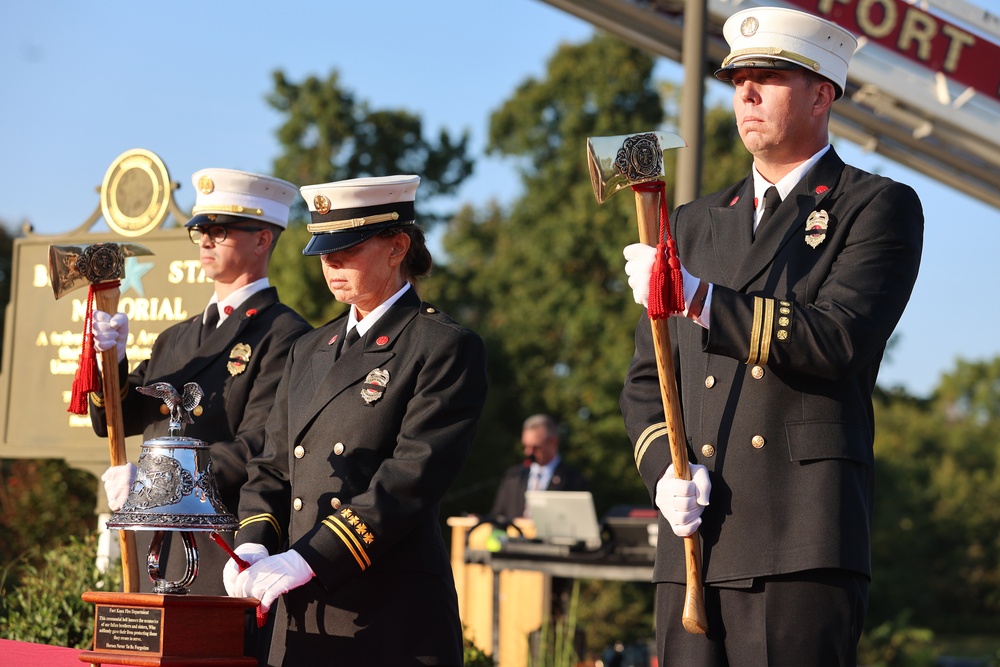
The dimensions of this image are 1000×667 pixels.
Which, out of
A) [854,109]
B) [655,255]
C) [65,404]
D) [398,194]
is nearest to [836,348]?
[655,255]

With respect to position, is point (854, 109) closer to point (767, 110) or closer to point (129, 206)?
point (129, 206)

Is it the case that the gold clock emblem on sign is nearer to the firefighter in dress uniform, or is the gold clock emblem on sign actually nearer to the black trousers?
the firefighter in dress uniform

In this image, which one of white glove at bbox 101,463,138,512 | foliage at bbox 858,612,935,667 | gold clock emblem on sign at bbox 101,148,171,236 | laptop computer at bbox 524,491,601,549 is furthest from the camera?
foliage at bbox 858,612,935,667

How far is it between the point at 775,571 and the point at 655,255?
0.74m

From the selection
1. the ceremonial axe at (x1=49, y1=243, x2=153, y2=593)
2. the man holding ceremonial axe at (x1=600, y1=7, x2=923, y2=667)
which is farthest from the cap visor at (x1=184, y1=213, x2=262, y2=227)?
the man holding ceremonial axe at (x1=600, y1=7, x2=923, y2=667)

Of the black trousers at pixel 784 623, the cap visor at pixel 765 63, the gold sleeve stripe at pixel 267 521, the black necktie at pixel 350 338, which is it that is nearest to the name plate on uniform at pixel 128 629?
the gold sleeve stripe at pixel 267 521

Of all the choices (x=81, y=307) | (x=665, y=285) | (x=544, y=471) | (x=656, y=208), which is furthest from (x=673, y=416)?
(x=544, y=471)

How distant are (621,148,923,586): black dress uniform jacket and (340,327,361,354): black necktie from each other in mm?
939

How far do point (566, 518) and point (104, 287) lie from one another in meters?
5.46

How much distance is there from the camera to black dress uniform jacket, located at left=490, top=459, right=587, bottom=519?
39.6 ft

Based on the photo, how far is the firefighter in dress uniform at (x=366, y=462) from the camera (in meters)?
3.50

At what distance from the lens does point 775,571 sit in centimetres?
297

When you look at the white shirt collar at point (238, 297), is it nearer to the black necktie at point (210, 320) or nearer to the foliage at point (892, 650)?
the black necktie at point (210, 320)

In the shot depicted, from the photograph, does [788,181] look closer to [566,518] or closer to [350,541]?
[350,541]
